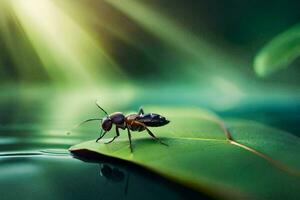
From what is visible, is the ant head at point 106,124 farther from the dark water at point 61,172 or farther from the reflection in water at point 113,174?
the reflection in water at point 113,174

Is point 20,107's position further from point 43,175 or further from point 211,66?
point 43,175

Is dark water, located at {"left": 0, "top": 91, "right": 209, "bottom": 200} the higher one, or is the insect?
the insect

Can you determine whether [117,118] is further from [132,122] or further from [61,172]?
[61,172]

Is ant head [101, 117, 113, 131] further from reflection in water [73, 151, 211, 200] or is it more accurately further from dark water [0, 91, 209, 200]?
reflection in water [73, 151, 211, 200]

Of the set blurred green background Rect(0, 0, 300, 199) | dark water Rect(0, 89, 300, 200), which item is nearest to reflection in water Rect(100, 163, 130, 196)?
dark water Rect(0, 89, 300, 200)

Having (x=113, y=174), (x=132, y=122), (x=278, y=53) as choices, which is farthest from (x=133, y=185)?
(x=278, y=53)
